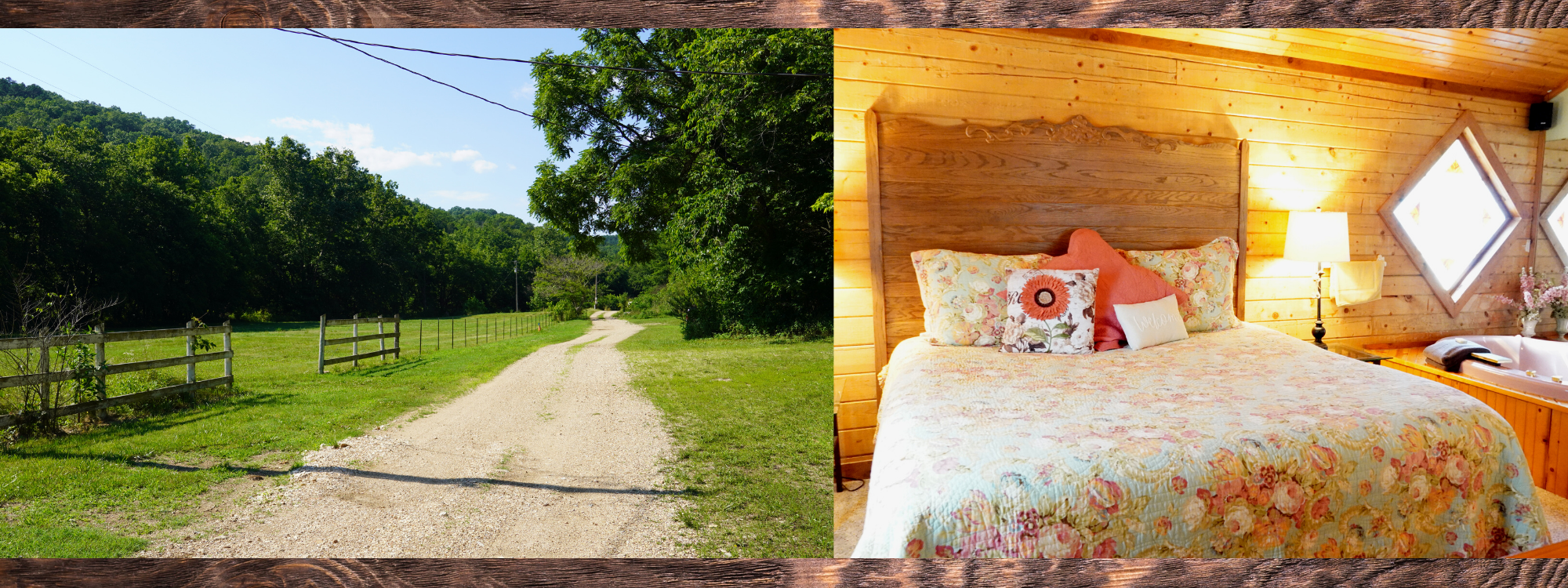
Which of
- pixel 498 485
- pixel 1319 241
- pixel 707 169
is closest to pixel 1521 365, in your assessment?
pixel 1319 241

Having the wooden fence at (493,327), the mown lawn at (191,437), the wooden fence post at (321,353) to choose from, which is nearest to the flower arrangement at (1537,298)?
the wooden fence at (493,327)

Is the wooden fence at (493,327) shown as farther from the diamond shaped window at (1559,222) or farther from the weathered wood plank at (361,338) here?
the diamond shaped window at (1559,222)

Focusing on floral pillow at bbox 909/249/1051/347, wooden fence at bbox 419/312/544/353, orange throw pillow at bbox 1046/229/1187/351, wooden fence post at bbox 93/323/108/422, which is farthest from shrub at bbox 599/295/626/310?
orange throw pillow at bbox 1046/229/1187/351

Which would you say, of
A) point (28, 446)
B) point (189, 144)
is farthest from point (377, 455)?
point (189, 144)

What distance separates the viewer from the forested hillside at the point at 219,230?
1.15 metres

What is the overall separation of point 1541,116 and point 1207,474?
4.22ft

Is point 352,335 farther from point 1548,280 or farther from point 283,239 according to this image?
point 1548,280

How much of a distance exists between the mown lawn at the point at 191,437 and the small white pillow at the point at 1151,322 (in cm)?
220

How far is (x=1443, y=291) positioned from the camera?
148 centimetres

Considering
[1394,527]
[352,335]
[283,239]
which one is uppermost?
[283,239]

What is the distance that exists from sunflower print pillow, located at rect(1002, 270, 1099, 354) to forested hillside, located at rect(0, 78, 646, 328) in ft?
4.70

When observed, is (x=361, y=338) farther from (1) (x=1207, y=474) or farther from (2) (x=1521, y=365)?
(2) (x=1521, y=365)

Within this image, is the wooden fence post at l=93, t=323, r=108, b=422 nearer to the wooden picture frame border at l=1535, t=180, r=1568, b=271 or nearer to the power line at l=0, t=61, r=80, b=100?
the power line at l=0, t=61, r=80, b=100

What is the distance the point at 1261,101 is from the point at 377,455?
2.82 meters
